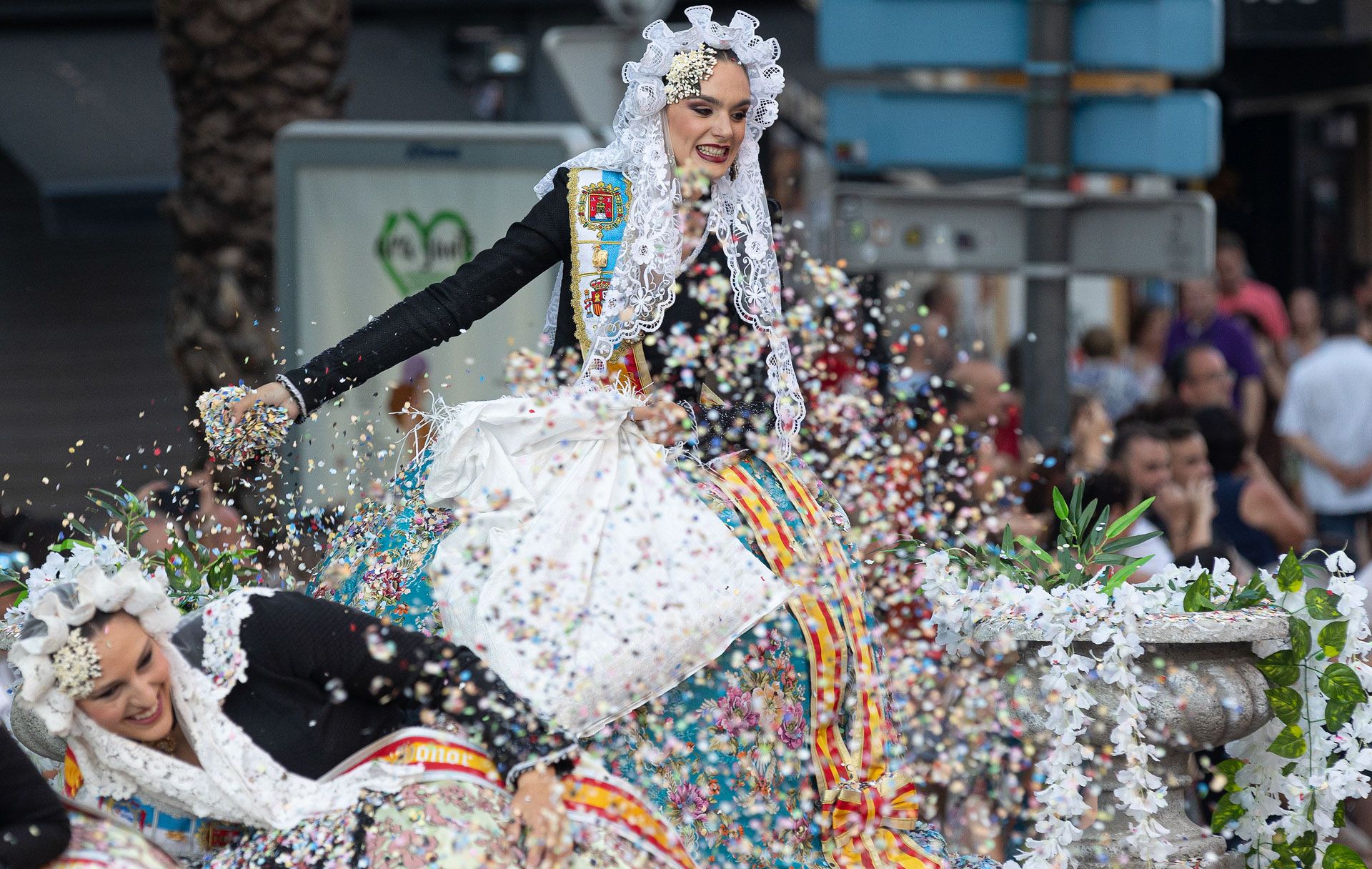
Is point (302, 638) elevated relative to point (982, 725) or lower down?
elevated

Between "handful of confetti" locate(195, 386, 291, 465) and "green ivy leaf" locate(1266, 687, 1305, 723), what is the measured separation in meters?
2.44

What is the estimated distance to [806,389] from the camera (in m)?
4.96

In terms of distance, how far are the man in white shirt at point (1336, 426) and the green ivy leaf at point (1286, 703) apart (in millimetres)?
5237

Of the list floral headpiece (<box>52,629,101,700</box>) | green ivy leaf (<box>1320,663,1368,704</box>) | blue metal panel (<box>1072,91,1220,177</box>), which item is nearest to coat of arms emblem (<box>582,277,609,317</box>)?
floral headpiece (<box>52,629,101,700</box>)

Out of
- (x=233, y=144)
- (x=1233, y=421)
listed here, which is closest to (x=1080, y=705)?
(x=1233, y=421)

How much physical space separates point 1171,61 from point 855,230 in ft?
4.49

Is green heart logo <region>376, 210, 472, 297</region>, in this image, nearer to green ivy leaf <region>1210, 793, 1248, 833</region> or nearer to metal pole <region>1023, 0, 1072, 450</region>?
metal pole <region>1023, 0, 1072, 450</region>

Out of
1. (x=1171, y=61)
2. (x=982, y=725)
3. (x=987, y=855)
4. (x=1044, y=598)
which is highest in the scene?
(x=1171, y=61)

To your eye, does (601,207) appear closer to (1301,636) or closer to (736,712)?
(736,712)

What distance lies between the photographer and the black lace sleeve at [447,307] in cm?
420

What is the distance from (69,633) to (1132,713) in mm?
2372

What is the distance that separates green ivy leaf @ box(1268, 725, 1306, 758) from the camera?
15.1ft

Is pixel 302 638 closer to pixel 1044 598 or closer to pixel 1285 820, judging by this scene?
pixel 1044 598

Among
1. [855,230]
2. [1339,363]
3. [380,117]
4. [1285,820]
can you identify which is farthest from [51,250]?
[1285,820]
